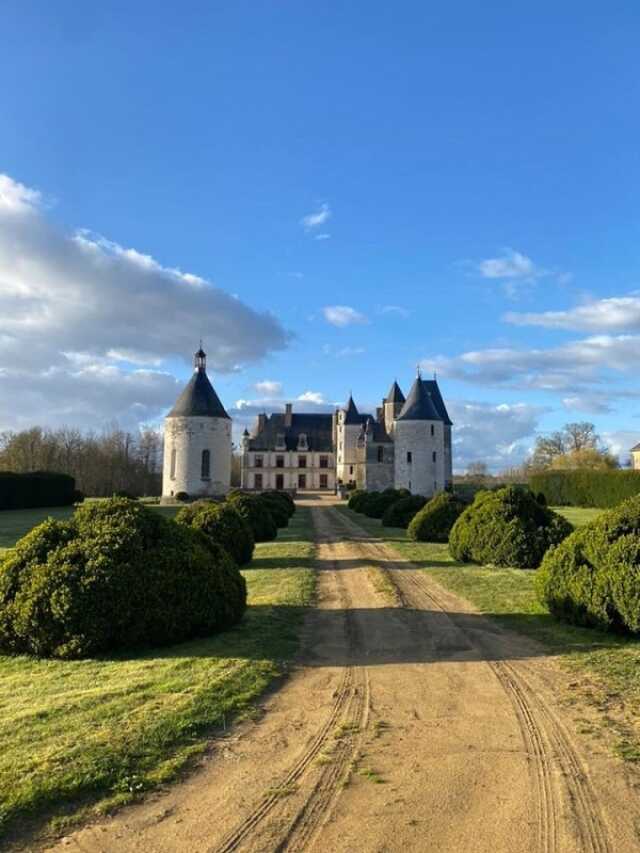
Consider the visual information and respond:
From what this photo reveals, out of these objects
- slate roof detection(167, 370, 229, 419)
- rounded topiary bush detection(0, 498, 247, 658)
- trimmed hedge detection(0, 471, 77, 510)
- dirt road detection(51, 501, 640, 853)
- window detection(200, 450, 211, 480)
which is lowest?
dirt road detection(51, 501, 640, 853)

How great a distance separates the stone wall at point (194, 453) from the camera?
1745 inches

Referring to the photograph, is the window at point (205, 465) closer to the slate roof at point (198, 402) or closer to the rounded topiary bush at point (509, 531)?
the slate roof at point (198, 402)

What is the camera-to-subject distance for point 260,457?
77.1m

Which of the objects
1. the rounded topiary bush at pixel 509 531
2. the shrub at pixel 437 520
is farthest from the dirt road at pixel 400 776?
the shrub at pixel 437 520

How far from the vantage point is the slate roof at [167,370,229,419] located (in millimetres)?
44625

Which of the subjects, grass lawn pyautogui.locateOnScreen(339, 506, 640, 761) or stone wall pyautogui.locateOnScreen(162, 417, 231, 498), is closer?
grass lawn pyautogui.locateOnScreen(339, 506, 640, 761)

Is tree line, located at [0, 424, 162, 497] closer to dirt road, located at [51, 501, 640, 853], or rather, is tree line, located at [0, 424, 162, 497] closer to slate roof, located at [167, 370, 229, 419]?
slate roof, located at [167, 370, 229, 419]

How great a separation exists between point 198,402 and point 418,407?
16444 millimetres

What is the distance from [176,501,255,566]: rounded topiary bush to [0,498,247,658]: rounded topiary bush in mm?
5778

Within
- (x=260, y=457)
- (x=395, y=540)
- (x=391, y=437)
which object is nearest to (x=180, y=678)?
(x=395, y=540)

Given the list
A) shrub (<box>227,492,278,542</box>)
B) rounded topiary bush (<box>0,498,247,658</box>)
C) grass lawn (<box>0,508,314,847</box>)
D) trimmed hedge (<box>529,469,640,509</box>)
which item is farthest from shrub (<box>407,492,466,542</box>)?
trimmed hedge (<box>529,469,640,509</box>)

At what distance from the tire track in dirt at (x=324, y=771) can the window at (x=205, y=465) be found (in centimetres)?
3920

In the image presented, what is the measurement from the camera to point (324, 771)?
3826mm

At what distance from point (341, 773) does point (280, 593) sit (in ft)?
21.7
